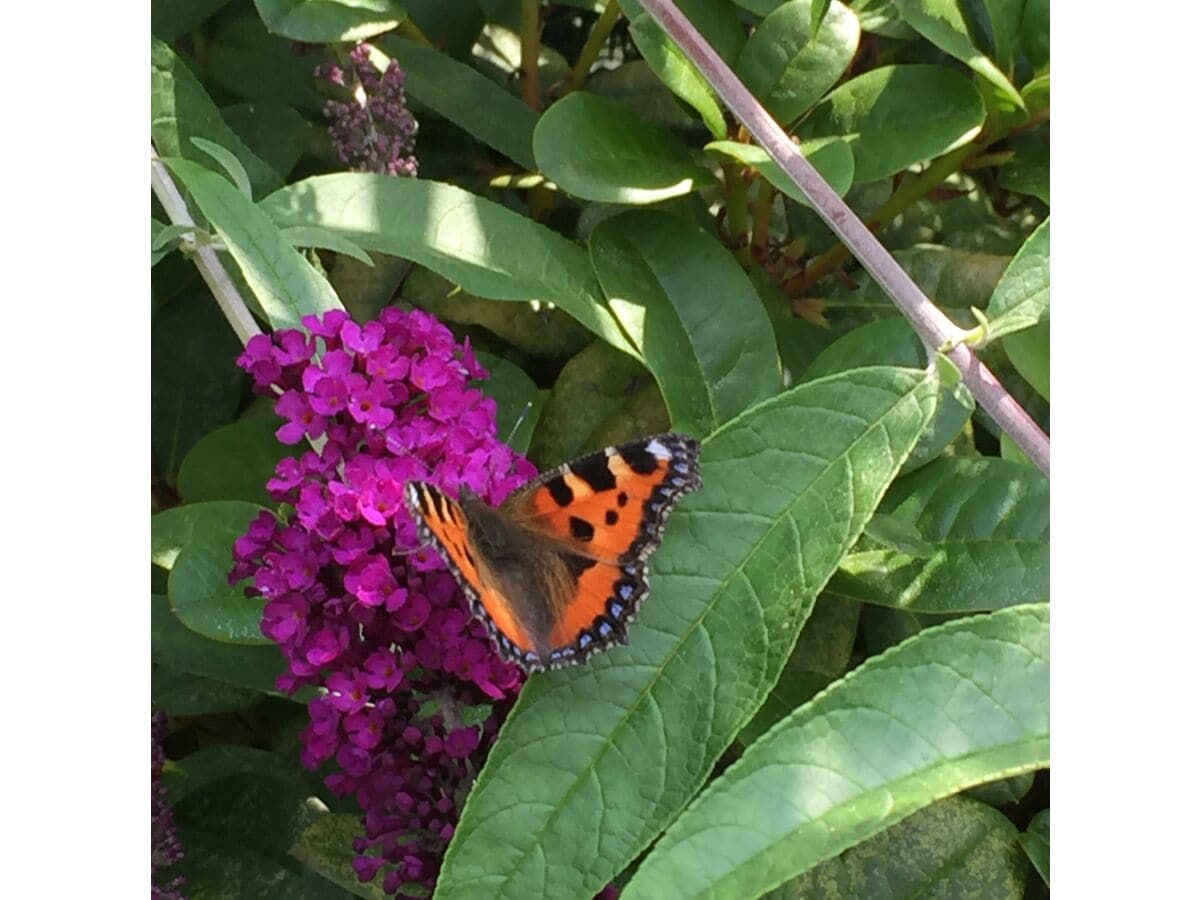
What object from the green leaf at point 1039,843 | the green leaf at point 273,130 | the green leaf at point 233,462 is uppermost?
the green leaf at point 273,130

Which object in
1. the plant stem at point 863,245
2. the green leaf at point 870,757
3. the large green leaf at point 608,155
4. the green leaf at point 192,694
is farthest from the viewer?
the green leaf at point 192,694

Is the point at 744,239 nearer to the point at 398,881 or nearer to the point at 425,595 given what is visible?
the point at 425,595

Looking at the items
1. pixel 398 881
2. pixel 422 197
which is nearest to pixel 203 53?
pixel 422 197

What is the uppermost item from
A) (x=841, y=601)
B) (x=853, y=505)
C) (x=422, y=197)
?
(x=422, y=197)

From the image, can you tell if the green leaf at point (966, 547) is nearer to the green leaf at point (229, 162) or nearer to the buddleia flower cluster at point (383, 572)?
the buddleia flower cluster at point (383, 572)

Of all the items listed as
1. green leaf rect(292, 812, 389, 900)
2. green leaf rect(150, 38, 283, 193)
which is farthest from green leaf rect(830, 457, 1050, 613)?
green leaf rect(150, 38, 283, 193)

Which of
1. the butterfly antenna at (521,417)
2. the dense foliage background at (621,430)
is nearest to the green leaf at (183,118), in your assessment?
the dense foliage background at (621,430)

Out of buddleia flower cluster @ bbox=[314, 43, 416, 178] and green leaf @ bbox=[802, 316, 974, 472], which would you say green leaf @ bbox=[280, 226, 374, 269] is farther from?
green leaf @ bbox=[802, 316, 974, 472]
